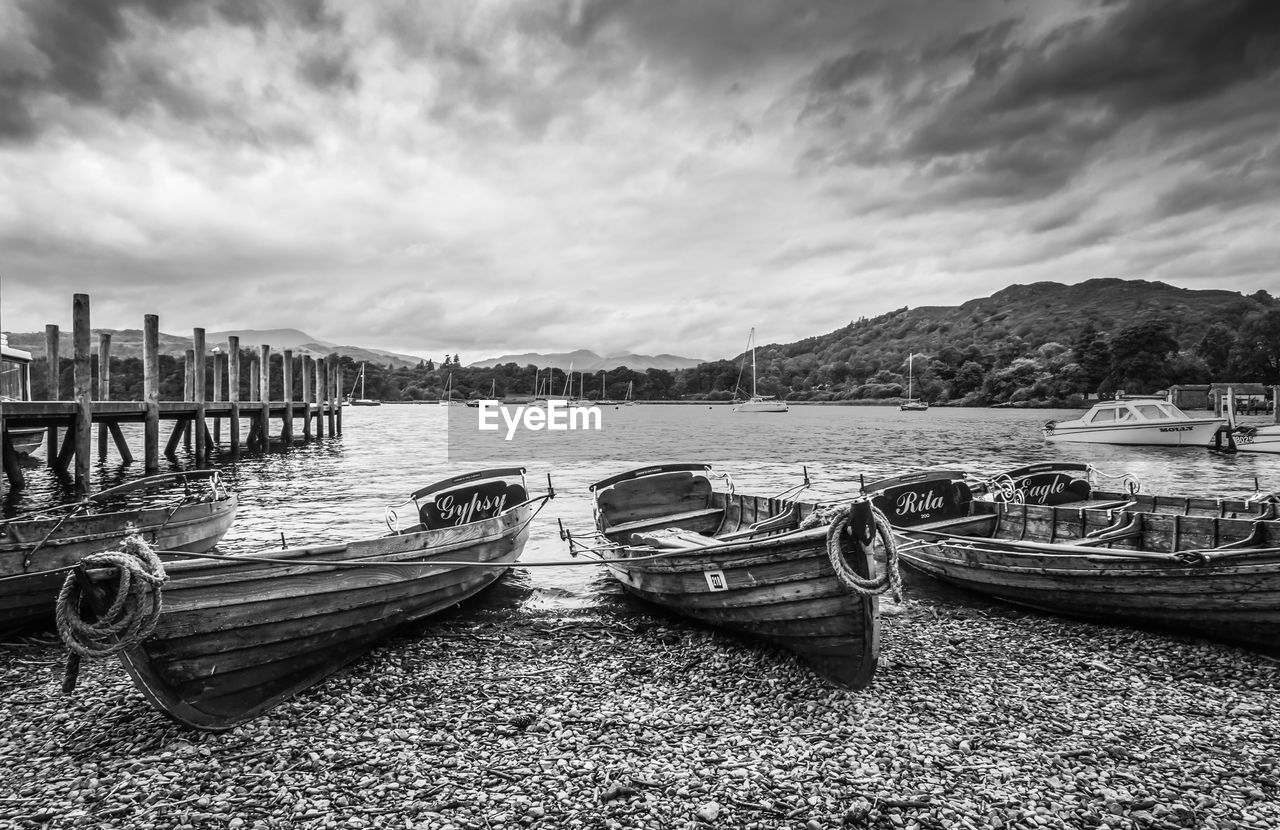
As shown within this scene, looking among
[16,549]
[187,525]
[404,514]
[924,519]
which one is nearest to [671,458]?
[404,514]

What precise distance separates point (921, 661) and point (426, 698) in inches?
221

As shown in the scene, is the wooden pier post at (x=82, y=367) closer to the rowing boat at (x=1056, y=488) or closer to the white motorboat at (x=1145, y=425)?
the rowing boat at (x=1056, y=488)

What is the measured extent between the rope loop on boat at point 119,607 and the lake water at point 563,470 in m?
6.09

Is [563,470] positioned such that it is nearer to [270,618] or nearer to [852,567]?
[270,618]

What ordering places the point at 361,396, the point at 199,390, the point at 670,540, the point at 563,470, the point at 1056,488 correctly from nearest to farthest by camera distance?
the point at 670,540, the point at 1056,488, the point at 199,390, the point at 563,470, the point at 361,396

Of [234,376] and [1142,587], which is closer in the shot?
[1142,587]

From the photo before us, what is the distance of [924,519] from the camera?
1205 centimetres

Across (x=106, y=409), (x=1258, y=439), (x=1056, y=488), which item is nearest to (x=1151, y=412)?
(x=1258, y=439)

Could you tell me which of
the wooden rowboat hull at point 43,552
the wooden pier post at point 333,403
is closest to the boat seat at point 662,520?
the wooden rowboat hull at point 43,552

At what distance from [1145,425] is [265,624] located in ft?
156

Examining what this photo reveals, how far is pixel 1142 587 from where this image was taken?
8.09 meters

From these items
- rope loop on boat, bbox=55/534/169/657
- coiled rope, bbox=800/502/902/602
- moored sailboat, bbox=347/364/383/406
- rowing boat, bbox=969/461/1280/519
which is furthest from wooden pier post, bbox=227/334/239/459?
moored sailboat, bbox=347/364/383/406

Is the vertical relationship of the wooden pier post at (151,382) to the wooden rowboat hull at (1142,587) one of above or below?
above

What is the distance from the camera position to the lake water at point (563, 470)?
16.2 metres
